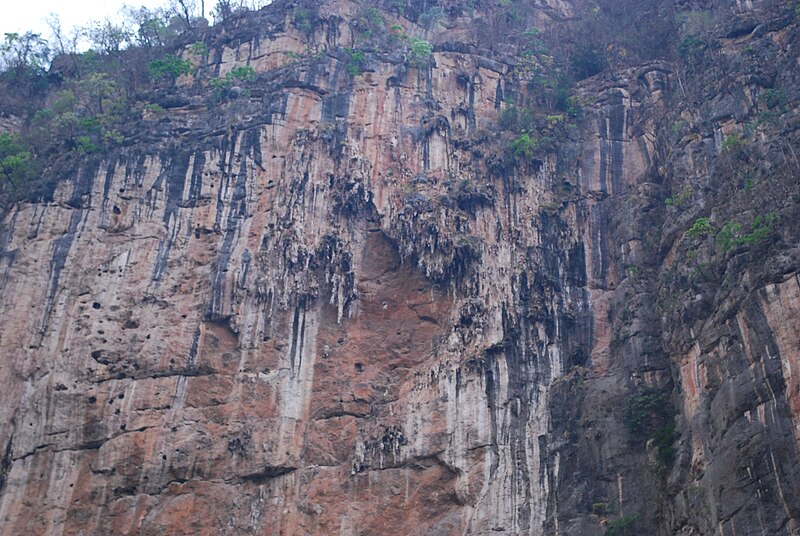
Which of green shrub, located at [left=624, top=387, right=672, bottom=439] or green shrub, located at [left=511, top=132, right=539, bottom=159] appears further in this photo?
green shrub, located at [left=511, top=132, right=539, bottom=159]

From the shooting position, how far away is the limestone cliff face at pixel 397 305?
77.3 ft

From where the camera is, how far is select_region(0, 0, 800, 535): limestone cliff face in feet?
77.3

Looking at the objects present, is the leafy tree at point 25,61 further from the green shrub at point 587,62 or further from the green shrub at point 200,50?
the green shrub at point 587,62

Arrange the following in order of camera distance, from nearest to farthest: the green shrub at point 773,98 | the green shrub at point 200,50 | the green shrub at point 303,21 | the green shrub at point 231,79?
the green shrub at point 773,98
the green shrub at point 231,79
the green shrub at point 303,21
the green shrub at point 200,50

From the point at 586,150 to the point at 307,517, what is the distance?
14.2 m

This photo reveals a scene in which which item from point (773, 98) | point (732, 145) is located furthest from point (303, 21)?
point (773, 98)

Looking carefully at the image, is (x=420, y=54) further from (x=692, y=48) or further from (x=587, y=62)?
(x=692, y=48)

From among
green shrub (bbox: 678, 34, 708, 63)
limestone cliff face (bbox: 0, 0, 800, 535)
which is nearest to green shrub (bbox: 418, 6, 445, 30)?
limestone cliff face (bbox: 0, 0, 800, 535)

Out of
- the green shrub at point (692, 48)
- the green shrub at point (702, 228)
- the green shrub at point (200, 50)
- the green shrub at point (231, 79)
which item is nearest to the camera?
the green shrub at point (702, 228)

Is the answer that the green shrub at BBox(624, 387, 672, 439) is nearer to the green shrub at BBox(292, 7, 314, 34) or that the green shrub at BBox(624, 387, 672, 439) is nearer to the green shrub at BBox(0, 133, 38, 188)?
the green shrub at BBox(292, 7, 314, 34)

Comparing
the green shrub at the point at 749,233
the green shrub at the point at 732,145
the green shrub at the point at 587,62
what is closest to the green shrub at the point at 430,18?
the green shrub at the point at 587,62

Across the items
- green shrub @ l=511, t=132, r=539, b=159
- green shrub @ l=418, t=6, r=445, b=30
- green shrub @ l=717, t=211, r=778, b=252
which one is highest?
green shrub @ l=418, t=6, r=445, b=30

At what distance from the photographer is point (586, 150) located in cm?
3105

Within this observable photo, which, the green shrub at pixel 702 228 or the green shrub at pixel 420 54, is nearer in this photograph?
the green shrub at pixel 702 228
